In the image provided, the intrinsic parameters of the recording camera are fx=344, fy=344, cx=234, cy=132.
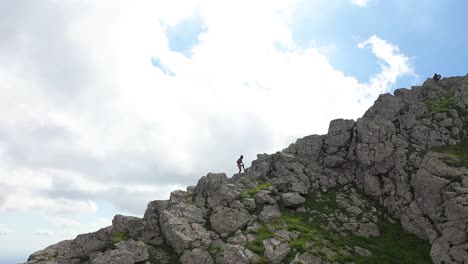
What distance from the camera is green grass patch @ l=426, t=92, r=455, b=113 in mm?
60178

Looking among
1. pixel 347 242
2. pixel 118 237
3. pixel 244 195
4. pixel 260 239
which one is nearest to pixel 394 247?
pixel 347 242

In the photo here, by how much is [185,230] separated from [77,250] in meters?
13.3

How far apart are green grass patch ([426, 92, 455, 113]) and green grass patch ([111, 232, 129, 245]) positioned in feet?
177

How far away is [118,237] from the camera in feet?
141

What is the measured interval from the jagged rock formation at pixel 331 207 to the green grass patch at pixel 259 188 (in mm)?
159

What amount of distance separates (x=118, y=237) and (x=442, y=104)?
192 ft

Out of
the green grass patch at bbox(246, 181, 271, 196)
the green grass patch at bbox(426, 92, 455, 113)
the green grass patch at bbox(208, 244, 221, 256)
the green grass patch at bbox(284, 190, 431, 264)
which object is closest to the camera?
the green grass patch at bbox(208, 244, 221, 256)

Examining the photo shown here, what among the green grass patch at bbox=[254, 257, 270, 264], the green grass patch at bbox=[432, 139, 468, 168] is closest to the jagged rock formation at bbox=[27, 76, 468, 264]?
the green grass patch at bbox=[254, 257, 270, 264]

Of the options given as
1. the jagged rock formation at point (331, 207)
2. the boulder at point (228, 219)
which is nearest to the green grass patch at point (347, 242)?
the jagged rock formation at point (331, 207)

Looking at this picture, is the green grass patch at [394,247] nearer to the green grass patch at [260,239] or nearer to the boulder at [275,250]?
the boulder at [275,250]

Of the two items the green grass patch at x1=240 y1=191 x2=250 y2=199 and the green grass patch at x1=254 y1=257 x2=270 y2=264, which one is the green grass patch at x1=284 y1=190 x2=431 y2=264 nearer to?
the green grass patch at x1=254 y1=257 x2=270 y2=264

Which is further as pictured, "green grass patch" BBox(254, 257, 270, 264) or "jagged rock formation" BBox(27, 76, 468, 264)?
"jagged rock formation" BBox(27, 76, 468, 264)

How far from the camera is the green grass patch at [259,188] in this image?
50903 millimetres

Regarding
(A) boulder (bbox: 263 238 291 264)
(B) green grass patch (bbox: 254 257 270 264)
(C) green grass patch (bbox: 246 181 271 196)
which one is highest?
(C) green grass patch (bbox: 246 181 271 196)
